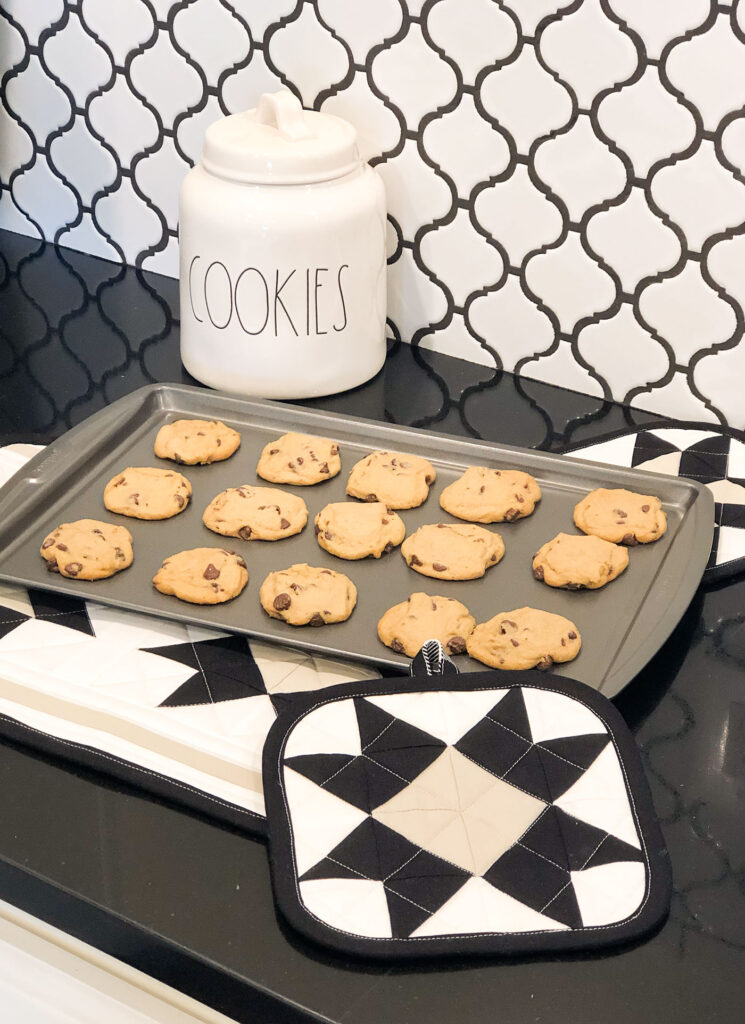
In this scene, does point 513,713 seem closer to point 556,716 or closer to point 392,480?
point 556,716

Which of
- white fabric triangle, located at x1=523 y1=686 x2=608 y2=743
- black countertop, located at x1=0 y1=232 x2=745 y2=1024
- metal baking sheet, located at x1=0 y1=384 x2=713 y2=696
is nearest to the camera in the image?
black countertop, located at x1=0 y1=232 x2=745 y2=1024

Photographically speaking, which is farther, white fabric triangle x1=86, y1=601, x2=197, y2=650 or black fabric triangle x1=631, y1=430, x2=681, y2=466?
black fabric triangle x1=631, y1=430, x2=681, y2=466

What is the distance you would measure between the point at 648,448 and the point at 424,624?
341 millimetres

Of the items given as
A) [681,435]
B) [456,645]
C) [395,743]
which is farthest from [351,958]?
[681,435]

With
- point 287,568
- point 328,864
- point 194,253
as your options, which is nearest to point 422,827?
point 328,864

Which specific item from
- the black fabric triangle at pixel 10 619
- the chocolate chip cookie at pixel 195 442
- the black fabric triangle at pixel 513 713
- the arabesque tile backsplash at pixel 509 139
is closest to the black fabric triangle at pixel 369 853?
the black fabric triangle at pixel 513 713

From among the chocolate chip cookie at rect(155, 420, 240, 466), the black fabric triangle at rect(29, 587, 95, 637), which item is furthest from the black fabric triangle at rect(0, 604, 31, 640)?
the chocolate chip cookie at rect(155, 420, 240, 466)

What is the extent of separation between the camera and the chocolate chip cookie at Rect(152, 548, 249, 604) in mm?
824

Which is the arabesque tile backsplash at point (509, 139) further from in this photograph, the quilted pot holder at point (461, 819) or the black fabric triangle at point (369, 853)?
the black fabric triangle at point (369, 853)

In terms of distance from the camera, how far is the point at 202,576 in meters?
0.83

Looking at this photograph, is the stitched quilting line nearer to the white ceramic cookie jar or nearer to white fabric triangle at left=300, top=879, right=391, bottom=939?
white fabric triangle at left=300, top=879, right=391, bottom=939

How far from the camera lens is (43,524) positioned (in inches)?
36.0

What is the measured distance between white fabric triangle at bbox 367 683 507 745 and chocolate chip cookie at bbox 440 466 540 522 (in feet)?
0.79

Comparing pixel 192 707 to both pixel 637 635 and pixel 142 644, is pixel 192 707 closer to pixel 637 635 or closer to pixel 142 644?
pixel 142 644
